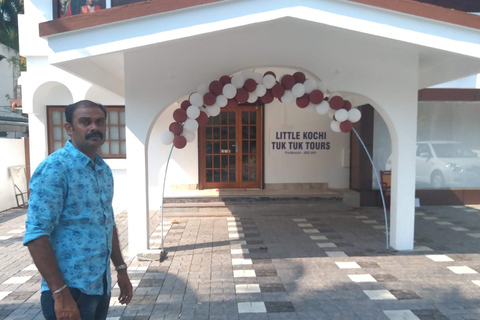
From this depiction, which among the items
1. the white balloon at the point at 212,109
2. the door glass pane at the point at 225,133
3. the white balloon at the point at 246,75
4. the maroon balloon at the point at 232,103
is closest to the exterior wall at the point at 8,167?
the door glass pane at the point at 225,133

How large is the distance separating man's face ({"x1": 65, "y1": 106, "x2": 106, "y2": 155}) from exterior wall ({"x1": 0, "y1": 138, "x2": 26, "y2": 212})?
8.10 metres

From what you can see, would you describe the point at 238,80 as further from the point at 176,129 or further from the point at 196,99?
the point at 176,129

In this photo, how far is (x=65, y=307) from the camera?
1.69m

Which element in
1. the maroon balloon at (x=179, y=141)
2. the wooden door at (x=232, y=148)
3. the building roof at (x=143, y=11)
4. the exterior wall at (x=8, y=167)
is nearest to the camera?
the building roof at (x=143, y=11)

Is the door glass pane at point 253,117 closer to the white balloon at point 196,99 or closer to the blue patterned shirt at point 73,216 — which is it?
the white balloon at point 196,99

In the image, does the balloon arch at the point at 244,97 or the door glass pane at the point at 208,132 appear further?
the door glass pane at the point at 208,132

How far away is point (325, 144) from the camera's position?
31.0 ft

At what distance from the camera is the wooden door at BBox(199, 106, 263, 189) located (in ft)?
30.7

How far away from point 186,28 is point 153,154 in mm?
5509

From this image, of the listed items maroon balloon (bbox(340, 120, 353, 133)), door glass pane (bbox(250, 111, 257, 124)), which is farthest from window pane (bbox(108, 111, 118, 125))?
maroon balloon (bbox(340, 120, 353, 133))

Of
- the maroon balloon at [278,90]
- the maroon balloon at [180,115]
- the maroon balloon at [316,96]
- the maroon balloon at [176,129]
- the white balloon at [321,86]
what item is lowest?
the maroon balloon at [176,129]

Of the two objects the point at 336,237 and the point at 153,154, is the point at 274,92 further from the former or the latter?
the point at 153,154

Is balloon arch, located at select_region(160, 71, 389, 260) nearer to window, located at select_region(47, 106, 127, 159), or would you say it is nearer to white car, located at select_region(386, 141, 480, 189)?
window, located at select_region(47, 106, 127, 159)

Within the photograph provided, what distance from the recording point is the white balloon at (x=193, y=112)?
16.1ft
